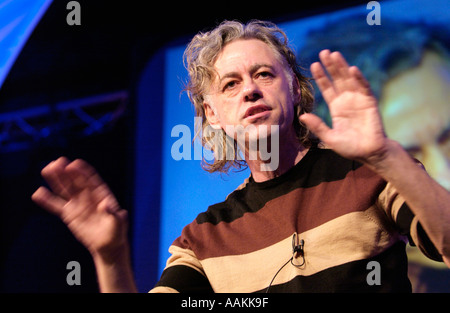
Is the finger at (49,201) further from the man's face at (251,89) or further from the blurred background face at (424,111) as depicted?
the blurred background face at (424,111)

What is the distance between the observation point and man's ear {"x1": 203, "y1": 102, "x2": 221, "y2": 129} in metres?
1.56

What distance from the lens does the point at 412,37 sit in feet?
6.28

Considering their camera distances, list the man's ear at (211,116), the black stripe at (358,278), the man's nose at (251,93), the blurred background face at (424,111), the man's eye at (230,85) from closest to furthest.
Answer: the black stripe at (358,278), the man's nose at (251,93), the man's eye at (230,85), the man's ear at (211,116), the blurred background face at (424,111)

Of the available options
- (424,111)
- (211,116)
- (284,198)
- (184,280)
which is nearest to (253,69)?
(211,116)

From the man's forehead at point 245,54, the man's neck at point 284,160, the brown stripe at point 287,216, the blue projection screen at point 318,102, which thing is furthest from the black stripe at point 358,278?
the blue projection screen at point 318,102

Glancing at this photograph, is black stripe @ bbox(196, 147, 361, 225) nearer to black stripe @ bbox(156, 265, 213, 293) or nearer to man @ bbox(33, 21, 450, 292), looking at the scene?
man @ bbox(33, 21, 450, 292)

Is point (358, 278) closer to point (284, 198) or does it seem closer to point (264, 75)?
point (284, 198)

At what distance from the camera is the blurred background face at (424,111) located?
1785mm

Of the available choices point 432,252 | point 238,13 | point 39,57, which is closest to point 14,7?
point 39,57

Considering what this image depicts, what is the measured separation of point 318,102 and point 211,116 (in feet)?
2.20

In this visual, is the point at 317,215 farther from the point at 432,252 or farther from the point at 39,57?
the point at 39,57

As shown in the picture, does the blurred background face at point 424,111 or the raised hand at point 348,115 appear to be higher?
the blurred background face at point 424,111

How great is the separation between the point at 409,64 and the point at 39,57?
2.06 meters

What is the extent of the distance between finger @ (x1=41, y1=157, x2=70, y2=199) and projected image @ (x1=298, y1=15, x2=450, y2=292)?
132cm
